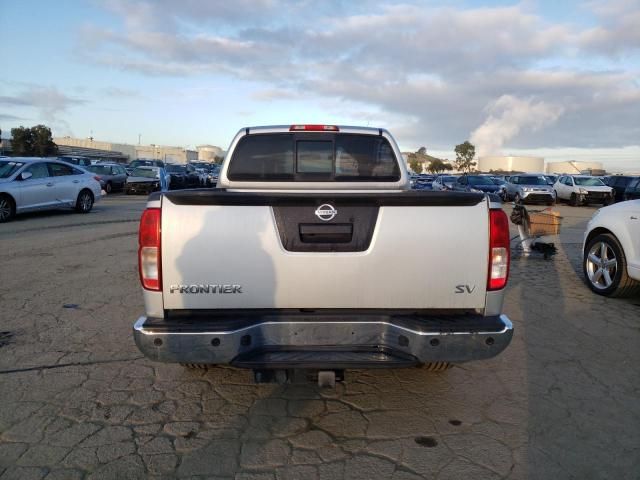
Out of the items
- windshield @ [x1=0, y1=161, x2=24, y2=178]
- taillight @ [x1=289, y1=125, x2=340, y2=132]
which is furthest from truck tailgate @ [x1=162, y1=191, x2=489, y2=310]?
windshield @ [x1=0, y1=161, x2=24, y2=178]

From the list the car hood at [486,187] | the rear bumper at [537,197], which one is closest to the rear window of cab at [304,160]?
the car hood at [486,187]

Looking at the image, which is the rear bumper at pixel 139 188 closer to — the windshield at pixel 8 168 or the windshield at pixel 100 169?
the windshield at pixel 100 169

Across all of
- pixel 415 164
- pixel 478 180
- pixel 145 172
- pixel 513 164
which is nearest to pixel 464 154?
pixel 415 164

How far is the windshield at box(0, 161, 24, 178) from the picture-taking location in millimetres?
12803

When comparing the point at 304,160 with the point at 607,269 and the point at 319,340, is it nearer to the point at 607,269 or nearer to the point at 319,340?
the point at 319,340

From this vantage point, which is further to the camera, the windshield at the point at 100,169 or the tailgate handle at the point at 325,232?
the windshield at the point at 100,169

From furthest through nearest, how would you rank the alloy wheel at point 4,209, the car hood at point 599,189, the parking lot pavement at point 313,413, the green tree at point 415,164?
the green tree at point 415,164, the car hood at point 599,189, the alloy wheel at point 4,209, the parking lot pavement at point 313,413

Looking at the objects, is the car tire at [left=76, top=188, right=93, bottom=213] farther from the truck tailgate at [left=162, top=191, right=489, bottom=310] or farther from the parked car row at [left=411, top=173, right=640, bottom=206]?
the parked car row at [left=411, top=173, right=640, bottom=206]

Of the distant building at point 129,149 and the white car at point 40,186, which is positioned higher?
the distant building at point 129,149

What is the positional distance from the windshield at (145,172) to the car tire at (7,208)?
522 inches

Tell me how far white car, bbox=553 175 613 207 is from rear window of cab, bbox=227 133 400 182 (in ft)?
86.9

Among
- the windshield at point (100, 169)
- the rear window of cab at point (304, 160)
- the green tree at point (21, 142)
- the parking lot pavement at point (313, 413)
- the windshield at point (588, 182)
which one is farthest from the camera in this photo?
the green tree at point (21, 142)


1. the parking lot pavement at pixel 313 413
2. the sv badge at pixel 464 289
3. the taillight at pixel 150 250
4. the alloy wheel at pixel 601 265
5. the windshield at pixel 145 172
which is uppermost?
the windshield at pixel 145 172

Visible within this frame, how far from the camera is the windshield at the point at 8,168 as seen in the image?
12.8m
